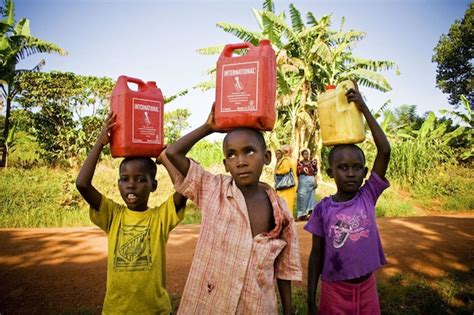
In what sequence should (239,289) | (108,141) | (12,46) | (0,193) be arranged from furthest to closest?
1. (12,46)
2. (0,193)
3. (108,141)
4. (239,289)

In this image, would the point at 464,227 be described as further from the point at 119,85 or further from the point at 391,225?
the point at 119,85

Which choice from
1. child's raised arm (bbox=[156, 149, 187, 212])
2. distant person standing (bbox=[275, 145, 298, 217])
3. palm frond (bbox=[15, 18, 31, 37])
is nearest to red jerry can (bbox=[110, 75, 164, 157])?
child's raised arm (bbox=[156, 149, 187, 212])

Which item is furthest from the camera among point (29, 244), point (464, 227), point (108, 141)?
point (464, 227)

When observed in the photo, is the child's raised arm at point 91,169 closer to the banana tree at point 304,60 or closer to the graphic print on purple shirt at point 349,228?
the graphic print on purple shirt at point 349,228

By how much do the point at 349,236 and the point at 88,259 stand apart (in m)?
3.56

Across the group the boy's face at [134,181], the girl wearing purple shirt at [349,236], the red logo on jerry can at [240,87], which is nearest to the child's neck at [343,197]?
the girl wearing purple shirt at [349,236]

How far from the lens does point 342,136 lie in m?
1.96

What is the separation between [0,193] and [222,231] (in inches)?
355

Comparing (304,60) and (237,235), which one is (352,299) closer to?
(237,235)

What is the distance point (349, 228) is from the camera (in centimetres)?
194

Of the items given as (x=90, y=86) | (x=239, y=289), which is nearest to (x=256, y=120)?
(x=239, y=289)

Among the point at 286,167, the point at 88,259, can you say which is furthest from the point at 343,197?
the point at 286,167

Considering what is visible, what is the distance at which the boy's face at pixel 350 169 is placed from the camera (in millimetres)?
1980

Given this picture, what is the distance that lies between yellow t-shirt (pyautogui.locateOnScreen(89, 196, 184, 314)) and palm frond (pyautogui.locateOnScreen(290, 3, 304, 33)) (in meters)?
10.5
